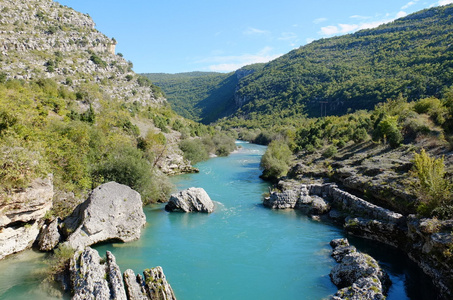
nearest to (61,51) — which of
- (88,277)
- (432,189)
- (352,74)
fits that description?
(88,277)

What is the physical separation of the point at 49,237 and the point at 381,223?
20.5 metres

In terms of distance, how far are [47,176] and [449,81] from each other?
71484 mm

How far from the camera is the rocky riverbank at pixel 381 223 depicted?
13.3m

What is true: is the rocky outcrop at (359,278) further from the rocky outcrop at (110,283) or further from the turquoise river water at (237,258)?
the rocky outcrop at (110,283)

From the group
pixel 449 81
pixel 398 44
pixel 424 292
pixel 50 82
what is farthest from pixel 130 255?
pixel 398 44

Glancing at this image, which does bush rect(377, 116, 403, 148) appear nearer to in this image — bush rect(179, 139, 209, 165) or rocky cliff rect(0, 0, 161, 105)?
bush rect(179, 139, 209, 165)

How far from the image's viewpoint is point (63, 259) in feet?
46.4

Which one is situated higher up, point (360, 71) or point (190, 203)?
point (360, 71)

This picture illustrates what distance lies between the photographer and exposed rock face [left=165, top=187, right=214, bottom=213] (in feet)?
85.2

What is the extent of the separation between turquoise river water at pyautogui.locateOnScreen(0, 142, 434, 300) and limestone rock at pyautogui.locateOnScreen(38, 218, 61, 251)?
0.65 m

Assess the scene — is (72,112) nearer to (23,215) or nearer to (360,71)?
(23,215)

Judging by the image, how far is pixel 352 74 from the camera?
324ft

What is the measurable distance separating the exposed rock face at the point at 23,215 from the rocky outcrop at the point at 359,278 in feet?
51.2

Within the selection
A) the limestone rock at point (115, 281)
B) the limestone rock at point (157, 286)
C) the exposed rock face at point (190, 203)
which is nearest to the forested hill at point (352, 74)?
the exposed rock face at point (190, 203)
